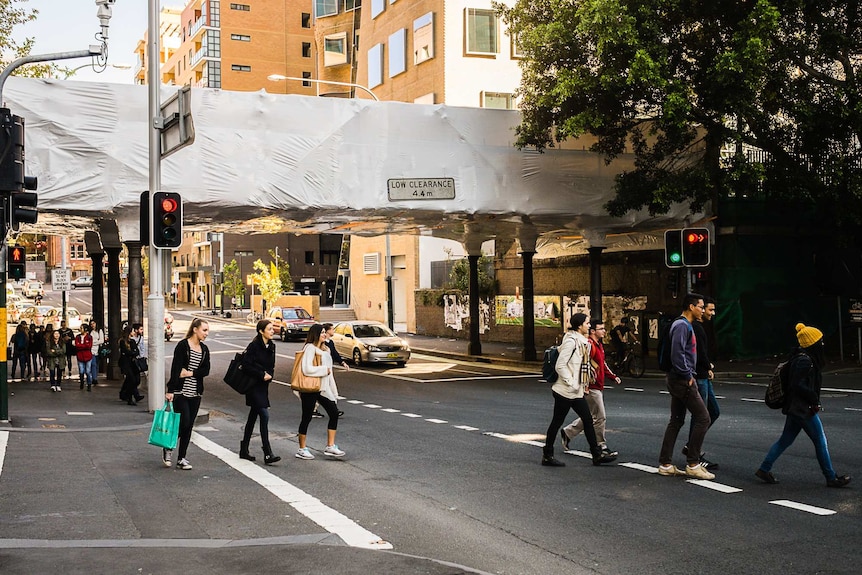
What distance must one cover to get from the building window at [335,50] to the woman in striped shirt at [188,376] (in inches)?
2306

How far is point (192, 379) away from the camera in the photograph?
35.8 ft

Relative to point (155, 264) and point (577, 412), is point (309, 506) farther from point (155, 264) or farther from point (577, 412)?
point (155, 264)

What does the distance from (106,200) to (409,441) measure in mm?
10976

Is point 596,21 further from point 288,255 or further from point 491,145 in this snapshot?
point 288,255

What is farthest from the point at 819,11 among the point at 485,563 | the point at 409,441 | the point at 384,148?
the point at 485,563

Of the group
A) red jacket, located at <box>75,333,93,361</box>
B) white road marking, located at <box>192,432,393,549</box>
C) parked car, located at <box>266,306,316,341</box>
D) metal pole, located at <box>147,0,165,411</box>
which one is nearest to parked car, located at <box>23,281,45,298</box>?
parked car, located at <box>266,306,316,341</box>

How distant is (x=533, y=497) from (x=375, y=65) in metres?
45.9

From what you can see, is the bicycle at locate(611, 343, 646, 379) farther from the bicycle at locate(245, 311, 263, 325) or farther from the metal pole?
the bicycle at locate(245, 311, 263, 325)

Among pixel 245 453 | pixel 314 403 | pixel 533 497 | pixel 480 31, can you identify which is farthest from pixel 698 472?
pixel 480 31

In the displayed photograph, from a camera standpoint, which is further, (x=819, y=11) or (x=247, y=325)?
(x=247, y=325)

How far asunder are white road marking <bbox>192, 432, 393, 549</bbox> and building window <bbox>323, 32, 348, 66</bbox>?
5751 cm

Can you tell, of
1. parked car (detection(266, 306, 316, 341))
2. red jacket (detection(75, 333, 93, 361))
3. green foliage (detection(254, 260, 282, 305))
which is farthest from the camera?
green foliage (detection(254, 260, 282, 305))

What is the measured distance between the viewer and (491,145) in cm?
2439

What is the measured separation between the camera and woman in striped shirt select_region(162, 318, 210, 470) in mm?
10742
